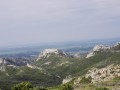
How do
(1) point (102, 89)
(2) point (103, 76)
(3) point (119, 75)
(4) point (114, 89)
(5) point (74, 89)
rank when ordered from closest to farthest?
1. (1) point (102, 89)
2. (4) point (114, 89)
3. (5) point (74, 89)
4. (3) point (119, 75)
5. (2) point (103, 76)

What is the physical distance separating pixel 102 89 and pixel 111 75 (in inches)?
2839

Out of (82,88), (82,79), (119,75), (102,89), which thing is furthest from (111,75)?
(102,89)

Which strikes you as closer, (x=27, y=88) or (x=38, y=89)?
(x=38, y=89)

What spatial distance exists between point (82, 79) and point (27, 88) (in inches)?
2565

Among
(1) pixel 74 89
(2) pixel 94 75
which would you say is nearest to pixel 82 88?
(1) pixel 74 89

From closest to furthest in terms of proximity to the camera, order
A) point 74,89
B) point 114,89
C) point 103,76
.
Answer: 1. point 114,89
2. point 74,89
3. point 103,76

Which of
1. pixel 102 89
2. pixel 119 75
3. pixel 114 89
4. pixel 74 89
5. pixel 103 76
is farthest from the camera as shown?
pixel 103 76

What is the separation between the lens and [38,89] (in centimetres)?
11794

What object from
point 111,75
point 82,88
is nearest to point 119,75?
point 111,75

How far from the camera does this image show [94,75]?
185 meters

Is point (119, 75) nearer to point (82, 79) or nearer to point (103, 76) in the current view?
point (103, 76)

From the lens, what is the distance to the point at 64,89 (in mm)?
113750

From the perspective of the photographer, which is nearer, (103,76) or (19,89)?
(19,89)

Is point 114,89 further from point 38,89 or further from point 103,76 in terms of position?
point 103,76
